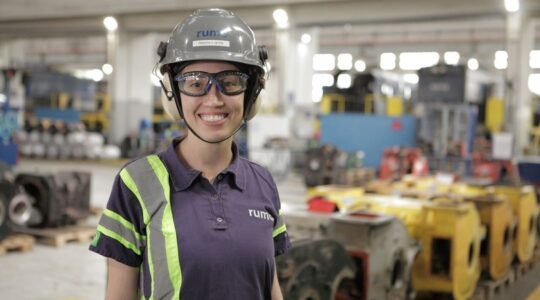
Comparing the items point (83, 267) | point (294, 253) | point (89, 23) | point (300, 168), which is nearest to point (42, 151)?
point (89, 23)

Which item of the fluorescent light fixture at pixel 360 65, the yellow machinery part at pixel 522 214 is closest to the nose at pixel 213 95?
the yellow machinery part at pixel 522 214

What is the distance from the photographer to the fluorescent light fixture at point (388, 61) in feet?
84.7

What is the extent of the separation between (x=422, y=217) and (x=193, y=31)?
335cm

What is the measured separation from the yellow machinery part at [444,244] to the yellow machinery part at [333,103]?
11.8m

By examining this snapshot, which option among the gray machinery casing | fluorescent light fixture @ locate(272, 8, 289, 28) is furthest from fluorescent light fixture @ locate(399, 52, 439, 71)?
the gray machinery casing

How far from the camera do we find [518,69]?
13.0m

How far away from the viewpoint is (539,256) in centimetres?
668

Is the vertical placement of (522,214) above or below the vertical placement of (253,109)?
below

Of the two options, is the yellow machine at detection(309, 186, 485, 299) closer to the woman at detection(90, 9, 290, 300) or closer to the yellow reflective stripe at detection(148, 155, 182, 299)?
the woman at detection(90, 9, 290, 300)

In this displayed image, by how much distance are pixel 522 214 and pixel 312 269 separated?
367cm

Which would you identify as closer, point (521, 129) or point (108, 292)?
point (108, 292)

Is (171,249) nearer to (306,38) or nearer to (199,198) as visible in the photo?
(199,198)

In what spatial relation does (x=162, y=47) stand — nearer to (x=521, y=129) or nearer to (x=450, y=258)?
(x=450, y=258)

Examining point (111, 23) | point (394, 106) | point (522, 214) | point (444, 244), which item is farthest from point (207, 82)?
point (111, 23)
